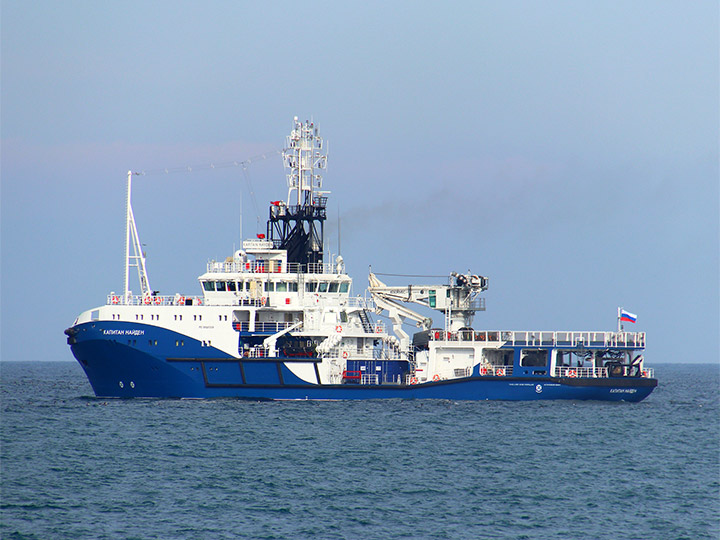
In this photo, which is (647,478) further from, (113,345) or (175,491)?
(113,345)

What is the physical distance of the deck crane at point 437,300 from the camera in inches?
Answer: 1790

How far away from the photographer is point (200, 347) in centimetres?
4216

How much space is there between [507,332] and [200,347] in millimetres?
12710

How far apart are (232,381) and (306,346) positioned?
3.45m

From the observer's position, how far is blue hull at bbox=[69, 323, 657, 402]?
42.1 metres

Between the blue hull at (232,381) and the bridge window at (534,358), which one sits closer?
the blue hull at (232,381)

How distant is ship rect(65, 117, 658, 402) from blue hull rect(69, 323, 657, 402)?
0.04 meters

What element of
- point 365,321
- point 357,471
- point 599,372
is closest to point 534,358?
point 599,372

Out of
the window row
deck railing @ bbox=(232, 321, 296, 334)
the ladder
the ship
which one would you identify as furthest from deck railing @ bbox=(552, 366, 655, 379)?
deck railing @ bbox=(232, 321, 296, 334)

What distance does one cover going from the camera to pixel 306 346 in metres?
43.6

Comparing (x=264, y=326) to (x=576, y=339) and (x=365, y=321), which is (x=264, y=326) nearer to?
(x=365, y=321)

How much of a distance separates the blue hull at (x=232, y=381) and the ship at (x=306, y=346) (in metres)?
0.04

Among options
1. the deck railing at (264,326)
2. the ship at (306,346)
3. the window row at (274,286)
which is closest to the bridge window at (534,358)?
the ship at (306,346)

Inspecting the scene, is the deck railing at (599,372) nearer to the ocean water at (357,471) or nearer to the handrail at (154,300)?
the ocean water at (357,471)
